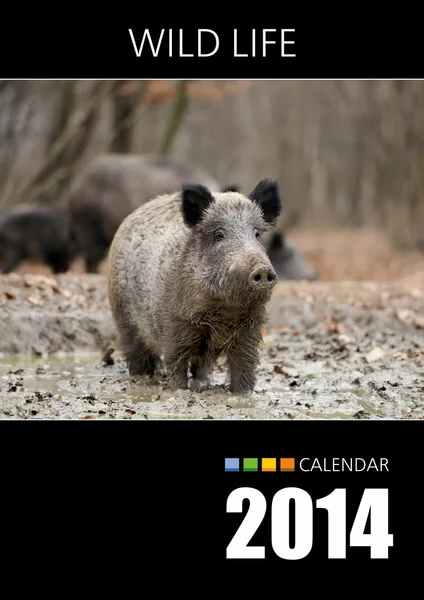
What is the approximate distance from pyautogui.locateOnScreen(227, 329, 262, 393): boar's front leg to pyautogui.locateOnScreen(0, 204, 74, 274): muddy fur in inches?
335

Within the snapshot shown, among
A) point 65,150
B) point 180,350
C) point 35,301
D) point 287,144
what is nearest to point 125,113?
point 65,150

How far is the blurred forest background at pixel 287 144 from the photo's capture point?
17.8 meters

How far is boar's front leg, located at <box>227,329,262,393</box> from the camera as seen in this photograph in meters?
6.82

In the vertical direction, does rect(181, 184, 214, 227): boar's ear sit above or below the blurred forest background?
below

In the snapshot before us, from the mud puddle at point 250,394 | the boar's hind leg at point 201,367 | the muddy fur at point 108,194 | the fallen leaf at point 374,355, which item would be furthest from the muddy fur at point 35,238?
the boar's hind leg at point 201,367

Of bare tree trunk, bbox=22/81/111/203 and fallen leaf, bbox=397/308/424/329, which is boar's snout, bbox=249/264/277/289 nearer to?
fallen leaf, bbox=397/308/424/329

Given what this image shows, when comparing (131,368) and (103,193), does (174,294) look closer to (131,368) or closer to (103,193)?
(131,368)

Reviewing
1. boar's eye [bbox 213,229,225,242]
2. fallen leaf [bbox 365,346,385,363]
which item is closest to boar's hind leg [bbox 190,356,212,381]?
boar's eye [bbox 213,229,225,242]

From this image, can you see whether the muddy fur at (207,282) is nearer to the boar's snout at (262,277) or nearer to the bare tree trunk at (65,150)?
the boar's snout at (262,277)

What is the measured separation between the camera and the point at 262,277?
236 inches

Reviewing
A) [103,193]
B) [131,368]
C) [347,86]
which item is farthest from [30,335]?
[347,86]

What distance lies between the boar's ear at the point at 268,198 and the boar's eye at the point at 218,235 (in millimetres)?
465

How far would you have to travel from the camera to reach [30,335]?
356 inches

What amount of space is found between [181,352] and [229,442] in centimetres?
248
